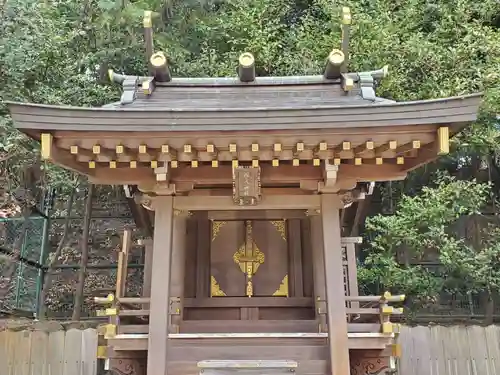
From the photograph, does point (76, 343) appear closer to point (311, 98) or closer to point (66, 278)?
point (311, 98)

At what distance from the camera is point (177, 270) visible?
4844 mm

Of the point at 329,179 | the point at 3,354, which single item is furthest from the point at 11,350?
the point at 329,179

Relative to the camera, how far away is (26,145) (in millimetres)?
7484

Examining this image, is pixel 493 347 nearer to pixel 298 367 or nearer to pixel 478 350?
pixel 478 350

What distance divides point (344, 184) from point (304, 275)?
4.12ft

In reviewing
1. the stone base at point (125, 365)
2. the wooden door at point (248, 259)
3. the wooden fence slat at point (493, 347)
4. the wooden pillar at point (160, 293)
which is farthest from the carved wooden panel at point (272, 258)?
the wooden fence slat at point (493, 347)

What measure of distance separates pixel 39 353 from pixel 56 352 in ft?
0.63

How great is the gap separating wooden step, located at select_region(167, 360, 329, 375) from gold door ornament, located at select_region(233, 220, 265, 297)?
1.14 m

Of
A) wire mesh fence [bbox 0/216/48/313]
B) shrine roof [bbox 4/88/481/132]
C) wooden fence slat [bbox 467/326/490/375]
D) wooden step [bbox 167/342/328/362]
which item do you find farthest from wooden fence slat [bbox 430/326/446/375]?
wire mesh fence [bbox 0/216/48/313]

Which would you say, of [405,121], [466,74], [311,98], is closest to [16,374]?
[311,98]

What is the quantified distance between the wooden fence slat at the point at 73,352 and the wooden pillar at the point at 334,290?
3265 mm

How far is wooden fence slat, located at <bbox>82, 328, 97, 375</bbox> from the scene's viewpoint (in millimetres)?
6059

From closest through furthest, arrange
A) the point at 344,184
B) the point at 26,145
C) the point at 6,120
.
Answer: the point at 344,184 → the point at 6,120 → the point at 26,145

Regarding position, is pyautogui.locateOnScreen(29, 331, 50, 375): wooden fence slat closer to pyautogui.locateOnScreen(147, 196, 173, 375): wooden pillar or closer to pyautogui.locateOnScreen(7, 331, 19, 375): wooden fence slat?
pyautogui.locateOnScreen(7, 331, 19, 375): wooden fence slat
